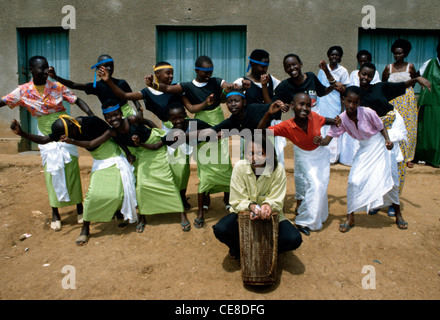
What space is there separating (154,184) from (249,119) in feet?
4.41

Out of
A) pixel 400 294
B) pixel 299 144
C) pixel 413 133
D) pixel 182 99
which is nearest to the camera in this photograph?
pixel 400 294

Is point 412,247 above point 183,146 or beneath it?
beneath

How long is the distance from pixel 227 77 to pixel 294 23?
1617mm

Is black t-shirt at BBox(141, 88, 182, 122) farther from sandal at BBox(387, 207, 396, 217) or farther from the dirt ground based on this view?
sandal at BBox(387, 207, 396, 217)

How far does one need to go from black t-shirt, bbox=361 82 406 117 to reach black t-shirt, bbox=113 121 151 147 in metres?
2.58

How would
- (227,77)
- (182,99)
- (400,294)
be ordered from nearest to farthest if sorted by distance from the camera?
(400,294) → (182,99) → (227,77)

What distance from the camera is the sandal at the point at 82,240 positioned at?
3.81 metres

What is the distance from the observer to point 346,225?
3.96 metres

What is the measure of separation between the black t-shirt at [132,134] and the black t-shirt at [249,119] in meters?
0.81

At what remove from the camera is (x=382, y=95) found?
160 inches

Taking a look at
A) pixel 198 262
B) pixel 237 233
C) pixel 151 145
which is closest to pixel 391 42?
pixel 151 145

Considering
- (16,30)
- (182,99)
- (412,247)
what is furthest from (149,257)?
(16,30)

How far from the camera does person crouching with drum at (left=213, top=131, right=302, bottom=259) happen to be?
10.1ft

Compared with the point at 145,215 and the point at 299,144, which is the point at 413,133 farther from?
the point at 145,215
